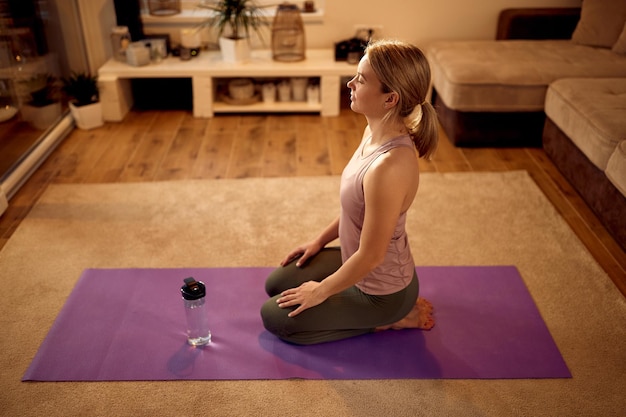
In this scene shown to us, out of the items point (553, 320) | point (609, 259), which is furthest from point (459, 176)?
point (553, 320)

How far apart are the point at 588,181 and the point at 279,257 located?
144 cm

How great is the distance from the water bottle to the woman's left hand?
25cm

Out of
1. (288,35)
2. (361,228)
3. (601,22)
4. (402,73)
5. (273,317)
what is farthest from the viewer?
(288,35)

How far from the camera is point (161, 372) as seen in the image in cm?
185

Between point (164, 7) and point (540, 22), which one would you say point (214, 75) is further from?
point (540, 22)

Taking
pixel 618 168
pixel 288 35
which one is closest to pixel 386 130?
pixel 618 168

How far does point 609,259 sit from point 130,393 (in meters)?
1.85

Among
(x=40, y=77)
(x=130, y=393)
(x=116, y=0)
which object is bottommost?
(x=130, y=393)

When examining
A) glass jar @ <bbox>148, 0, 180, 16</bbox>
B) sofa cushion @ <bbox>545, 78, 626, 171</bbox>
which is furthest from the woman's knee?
glass jar @ <bbox>148, 0, 180, 16</bbox>

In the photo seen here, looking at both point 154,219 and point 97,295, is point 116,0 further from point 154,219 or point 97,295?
point 97,295

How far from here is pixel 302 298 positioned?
1826 mm

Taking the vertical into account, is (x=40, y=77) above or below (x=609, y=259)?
above

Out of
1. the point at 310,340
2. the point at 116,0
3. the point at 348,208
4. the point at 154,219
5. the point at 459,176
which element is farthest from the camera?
the point at 116,0

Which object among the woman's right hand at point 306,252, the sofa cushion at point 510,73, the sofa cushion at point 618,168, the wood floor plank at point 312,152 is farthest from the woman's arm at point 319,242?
the sofa cushion at point 510,73
